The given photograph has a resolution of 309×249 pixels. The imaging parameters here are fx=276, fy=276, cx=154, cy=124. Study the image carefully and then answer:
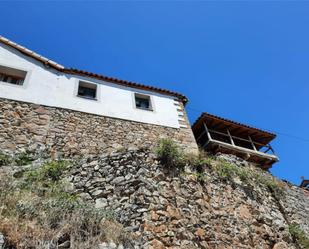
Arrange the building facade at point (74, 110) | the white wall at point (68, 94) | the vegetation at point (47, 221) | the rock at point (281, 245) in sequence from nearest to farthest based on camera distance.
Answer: the vegetation at point (47, 221) → the rock at point (281, 245) → the building facade at point (74, 110) → the white wall at point (68, 94)

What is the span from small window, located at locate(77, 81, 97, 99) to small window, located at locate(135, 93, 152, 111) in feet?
6.29

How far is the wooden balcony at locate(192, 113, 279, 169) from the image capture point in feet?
43.1

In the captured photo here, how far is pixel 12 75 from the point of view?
10719mm

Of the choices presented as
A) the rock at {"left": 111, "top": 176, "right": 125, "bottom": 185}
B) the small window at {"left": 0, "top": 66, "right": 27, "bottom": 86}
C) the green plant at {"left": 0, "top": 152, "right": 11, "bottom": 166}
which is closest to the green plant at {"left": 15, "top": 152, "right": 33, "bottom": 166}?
the green plant at {"left": 0, "top": 152, "right": 11, "bottom": 166}

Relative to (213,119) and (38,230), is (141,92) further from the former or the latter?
(38,230)

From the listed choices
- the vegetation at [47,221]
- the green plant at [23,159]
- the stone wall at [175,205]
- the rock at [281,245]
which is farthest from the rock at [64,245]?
the rock at [281,245]

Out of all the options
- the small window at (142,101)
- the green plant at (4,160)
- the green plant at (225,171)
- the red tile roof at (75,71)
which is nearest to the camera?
the green plant at (4,160)

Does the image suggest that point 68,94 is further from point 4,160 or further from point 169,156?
point 169,156

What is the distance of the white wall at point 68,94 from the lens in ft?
33.0

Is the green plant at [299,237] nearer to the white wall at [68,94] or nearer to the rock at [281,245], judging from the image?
the rock at [281,245]

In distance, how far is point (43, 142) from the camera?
8789 millimetres

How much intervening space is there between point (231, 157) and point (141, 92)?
4960 millimetres

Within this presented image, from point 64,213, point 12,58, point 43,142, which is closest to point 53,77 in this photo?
point 12,58

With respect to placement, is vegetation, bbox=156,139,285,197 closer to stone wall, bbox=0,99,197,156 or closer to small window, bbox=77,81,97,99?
stone wall, bbox=0,99,197,156
